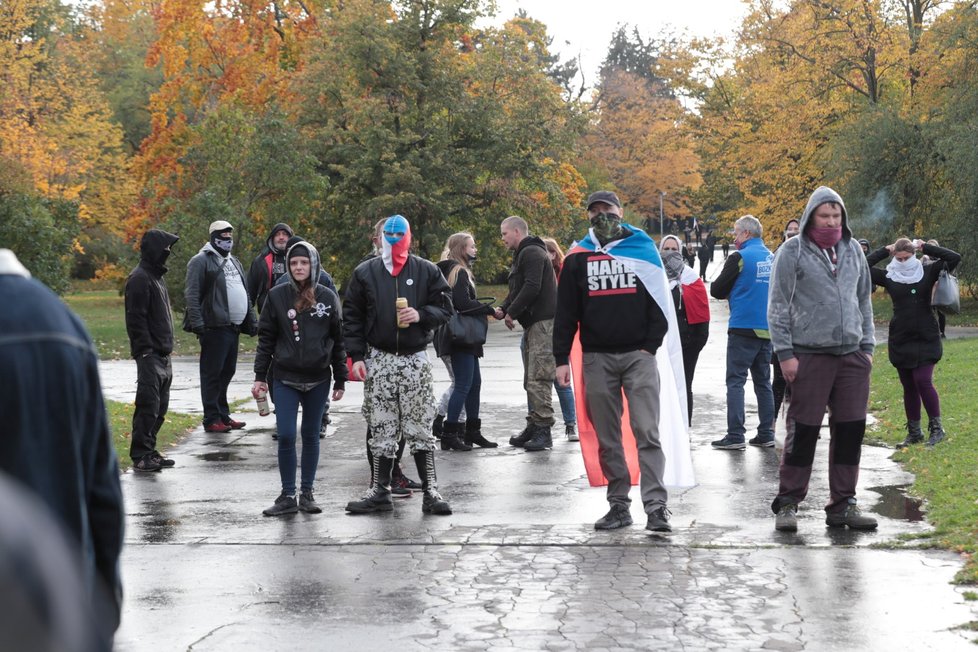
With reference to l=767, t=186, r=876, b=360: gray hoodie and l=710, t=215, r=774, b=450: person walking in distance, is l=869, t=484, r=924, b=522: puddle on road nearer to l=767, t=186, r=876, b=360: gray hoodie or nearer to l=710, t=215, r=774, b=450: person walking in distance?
l=767, t=186, r=876, b=360: gray hoodie

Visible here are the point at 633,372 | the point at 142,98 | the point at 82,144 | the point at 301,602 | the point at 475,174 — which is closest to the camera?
the point at 301,602

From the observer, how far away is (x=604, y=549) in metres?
7.89

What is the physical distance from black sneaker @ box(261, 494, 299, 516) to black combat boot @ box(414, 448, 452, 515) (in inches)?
34.8

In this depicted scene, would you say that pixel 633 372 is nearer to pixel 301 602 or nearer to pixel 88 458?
pixel 301 602

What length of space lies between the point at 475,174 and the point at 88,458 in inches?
1287

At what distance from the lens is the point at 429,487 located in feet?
30.0

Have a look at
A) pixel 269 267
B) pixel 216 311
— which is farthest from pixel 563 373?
pixel 216 311

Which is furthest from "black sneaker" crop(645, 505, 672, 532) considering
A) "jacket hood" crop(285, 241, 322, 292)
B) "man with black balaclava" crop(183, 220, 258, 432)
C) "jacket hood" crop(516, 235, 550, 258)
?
"man with black balaclava" crop(183, 220, 258, 432)

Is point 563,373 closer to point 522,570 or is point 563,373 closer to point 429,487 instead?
point 429,487

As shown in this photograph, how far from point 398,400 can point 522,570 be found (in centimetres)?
210

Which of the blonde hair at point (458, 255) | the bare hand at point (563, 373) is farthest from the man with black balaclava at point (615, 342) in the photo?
the blonde hair at point (458, 255)

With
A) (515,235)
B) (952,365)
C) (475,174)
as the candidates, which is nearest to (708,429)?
(515,235)

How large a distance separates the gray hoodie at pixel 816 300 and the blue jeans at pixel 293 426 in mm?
3109

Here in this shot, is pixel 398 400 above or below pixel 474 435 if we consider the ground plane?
above
